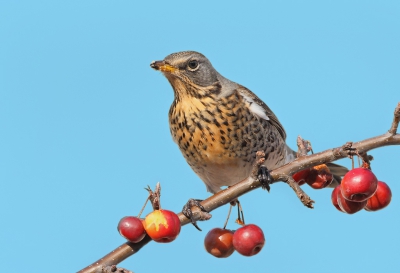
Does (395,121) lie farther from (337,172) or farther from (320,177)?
(337,172)

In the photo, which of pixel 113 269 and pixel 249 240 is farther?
pixel 249 240

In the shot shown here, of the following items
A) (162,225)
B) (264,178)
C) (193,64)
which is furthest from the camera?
(193,64)

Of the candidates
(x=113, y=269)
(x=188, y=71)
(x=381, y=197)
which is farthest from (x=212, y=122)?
(x=113, y=269)

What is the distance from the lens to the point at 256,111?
16.7 feet

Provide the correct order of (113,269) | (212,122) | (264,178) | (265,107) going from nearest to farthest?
(113,269)
(264,178)
(212,122)
(265,107)

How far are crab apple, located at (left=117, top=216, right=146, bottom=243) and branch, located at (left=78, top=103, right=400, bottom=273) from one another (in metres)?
0.06

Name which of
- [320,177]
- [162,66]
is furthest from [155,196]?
[162,66]

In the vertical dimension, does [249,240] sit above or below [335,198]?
below

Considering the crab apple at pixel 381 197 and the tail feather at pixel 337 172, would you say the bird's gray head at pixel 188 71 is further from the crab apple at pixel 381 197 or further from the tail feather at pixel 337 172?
the crab apple at pixel 381 197

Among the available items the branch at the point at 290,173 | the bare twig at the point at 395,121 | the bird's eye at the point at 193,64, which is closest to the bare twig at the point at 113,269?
the branch at the point at 290,173

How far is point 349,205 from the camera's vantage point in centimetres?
319

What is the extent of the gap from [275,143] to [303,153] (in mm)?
1796

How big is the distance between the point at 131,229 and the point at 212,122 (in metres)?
1.82

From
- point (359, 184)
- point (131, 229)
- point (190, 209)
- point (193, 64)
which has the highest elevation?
point (193, 64)
